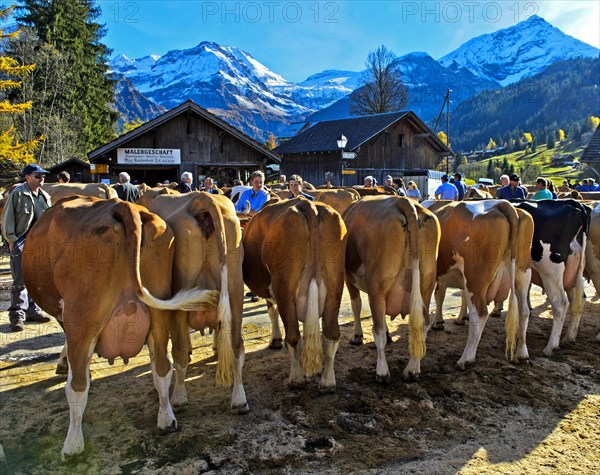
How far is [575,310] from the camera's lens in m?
6.78

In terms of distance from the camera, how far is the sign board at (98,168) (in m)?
20.2

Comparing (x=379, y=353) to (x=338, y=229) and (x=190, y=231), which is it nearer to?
(x=338, y=229)

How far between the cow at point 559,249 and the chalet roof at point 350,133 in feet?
85.2

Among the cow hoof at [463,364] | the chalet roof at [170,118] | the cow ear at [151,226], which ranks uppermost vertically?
the chalet roof at [170,118]

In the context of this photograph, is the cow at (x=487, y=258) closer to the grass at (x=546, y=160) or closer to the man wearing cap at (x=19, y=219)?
the man wearing cap at (x=19, y=219)

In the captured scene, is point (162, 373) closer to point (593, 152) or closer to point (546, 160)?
point (593, 152)

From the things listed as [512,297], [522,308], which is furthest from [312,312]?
[522,308]

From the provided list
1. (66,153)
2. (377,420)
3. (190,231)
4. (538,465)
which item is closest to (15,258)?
(190,231)

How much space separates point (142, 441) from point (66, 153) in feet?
118

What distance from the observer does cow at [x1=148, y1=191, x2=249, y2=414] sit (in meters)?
4.34

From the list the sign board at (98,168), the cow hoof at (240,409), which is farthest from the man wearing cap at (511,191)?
the sign board at (98,168)

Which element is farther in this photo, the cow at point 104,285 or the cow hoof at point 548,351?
the cow hoof at point 548,351

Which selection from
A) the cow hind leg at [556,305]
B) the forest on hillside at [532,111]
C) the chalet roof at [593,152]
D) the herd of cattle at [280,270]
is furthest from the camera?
the forest on hillside at [532,111]

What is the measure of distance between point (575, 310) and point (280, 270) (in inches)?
179
